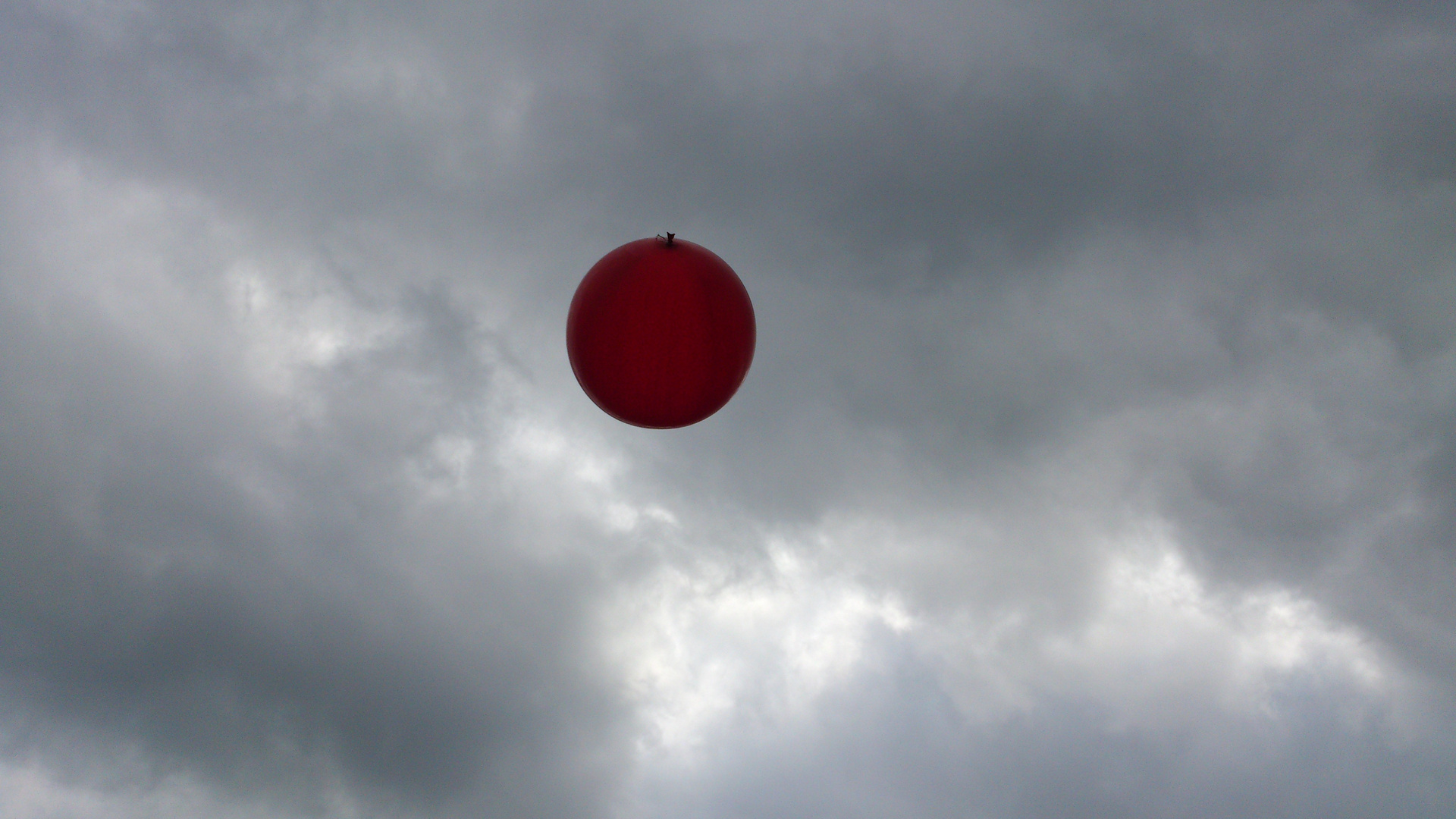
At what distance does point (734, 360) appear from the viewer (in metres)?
16.3

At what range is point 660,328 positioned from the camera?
15.1 metres

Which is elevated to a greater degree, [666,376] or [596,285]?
[596,285]

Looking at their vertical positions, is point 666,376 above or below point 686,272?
below

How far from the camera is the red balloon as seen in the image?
49.8 ft

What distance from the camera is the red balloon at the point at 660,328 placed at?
15180 mm

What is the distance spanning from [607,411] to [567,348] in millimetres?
1487

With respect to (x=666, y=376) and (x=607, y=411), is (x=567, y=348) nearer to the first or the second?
(x=607, y=411)

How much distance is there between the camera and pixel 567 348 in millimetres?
17094

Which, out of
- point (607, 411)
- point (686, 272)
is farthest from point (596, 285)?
point (607, 411)

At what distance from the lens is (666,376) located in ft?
51.2

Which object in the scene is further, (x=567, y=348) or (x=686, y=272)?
(x=567, y=348)

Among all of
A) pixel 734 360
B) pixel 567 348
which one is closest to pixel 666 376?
pixel 734 360

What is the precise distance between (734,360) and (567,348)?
3438 mm

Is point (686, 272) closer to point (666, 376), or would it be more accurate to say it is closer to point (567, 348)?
point (666, 376)
